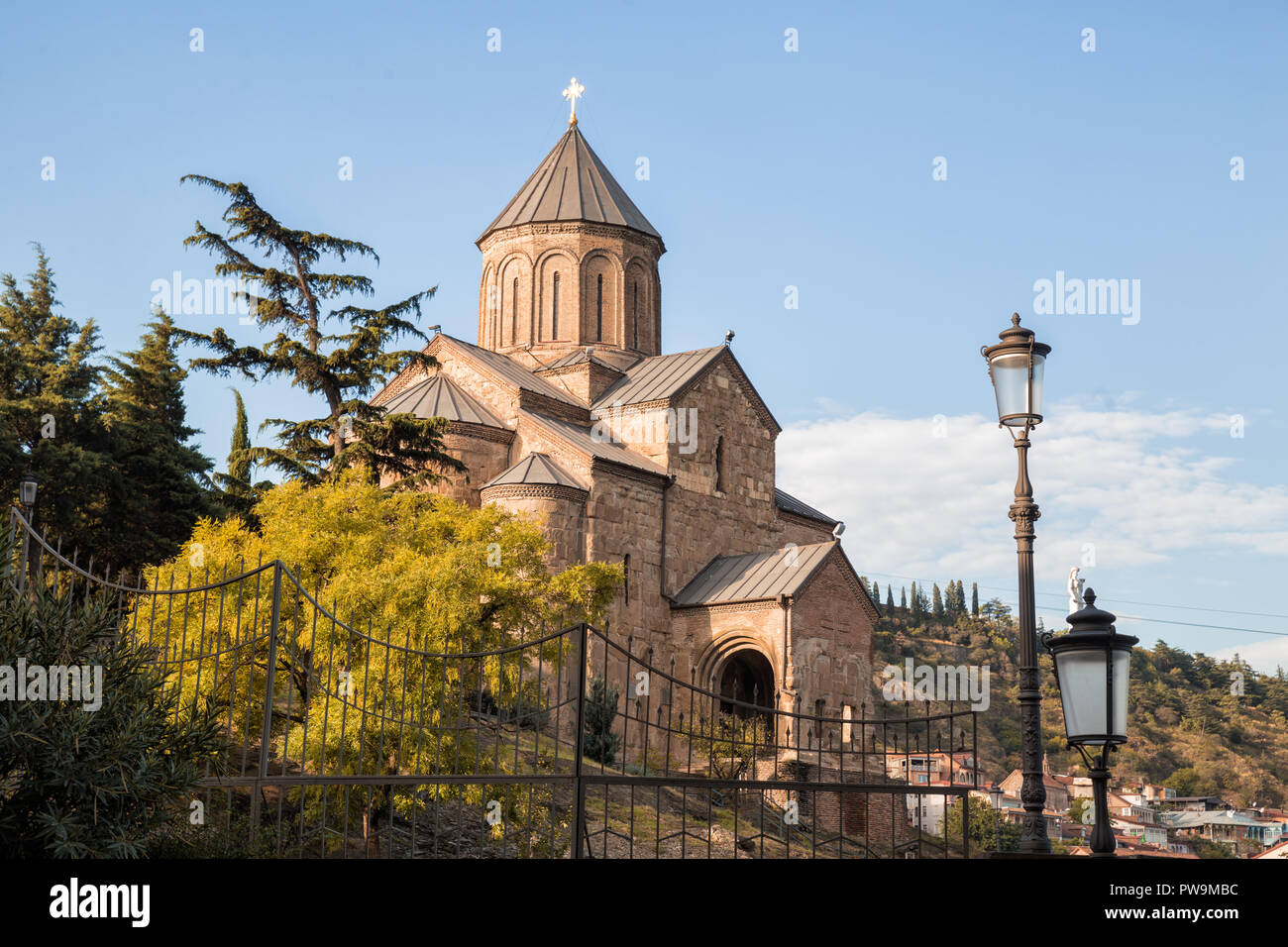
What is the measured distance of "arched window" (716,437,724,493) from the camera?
28.5m

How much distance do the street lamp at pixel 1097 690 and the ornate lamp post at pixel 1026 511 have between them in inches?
27.9

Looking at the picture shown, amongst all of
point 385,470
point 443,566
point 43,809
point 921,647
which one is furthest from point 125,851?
point 921,647

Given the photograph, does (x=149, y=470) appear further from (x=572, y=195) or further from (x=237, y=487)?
(x=572, y=195)

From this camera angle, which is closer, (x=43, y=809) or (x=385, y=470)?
(x=43, y=809)

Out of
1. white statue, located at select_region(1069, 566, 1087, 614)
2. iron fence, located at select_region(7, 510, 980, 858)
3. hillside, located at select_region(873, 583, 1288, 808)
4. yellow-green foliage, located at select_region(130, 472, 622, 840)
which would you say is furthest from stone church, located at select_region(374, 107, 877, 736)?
hillside, located at select_region(873, 583, 1288, 808)

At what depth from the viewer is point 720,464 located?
94.3 feet

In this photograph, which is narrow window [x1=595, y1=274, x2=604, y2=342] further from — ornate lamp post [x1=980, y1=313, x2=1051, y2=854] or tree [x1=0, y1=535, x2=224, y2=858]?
tree [x1=0, y1=535, x2=224, y2=858]

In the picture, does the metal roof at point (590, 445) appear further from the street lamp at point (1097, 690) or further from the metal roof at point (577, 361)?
the street lamp at point (1097, 690)

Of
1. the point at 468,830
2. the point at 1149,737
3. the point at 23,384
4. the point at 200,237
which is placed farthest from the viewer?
the point at 1149,737

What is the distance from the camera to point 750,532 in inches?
1139

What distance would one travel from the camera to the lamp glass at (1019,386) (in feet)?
25.1

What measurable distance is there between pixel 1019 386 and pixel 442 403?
20528 mm

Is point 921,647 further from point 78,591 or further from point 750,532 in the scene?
point 78,591

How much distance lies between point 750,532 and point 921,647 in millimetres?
42474
